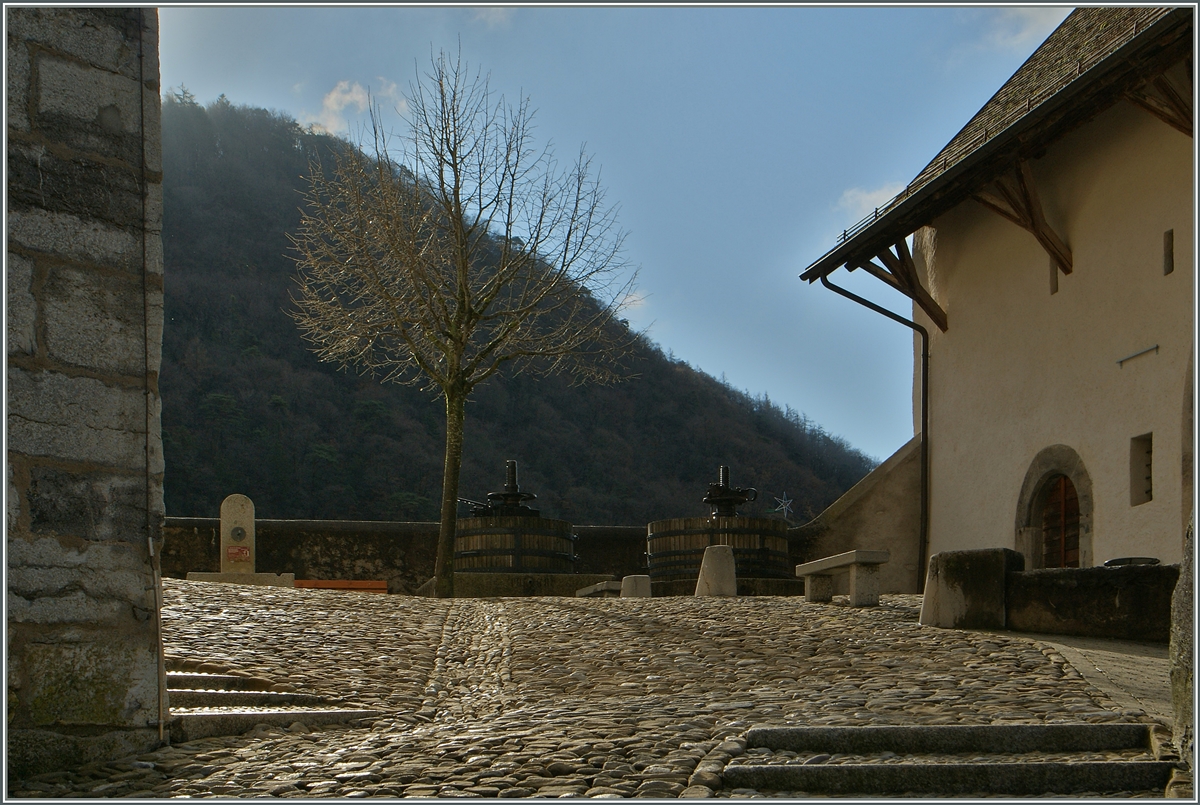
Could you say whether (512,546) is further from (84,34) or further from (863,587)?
(84,34)

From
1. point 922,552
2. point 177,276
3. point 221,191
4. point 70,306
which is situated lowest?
point 922,552

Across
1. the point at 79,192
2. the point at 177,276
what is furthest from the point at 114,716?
the point at 177,276

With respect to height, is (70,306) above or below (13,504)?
above

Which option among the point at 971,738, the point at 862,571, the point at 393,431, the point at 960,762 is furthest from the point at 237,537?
the point at 393,431

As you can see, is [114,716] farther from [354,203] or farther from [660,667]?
[354,203]

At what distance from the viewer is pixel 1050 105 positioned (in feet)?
41.3

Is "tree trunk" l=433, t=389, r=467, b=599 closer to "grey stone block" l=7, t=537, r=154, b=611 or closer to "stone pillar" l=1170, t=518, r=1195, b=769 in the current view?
"grey stone block" l=7, t=537, r=154, b=611

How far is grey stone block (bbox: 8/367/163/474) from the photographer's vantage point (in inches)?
185

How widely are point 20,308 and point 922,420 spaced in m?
15.1

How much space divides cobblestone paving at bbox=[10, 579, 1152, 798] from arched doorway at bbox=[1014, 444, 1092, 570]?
155 inches

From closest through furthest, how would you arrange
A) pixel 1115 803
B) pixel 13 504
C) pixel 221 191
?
pixel 1115 803 < pixel 13 504 < pixel 221 191

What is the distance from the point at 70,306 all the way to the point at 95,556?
105cm

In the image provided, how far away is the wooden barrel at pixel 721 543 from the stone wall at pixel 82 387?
10330mm

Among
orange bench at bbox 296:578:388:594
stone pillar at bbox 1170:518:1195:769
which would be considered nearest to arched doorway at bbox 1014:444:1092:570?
orange bench at bbox 296:578:388:594
